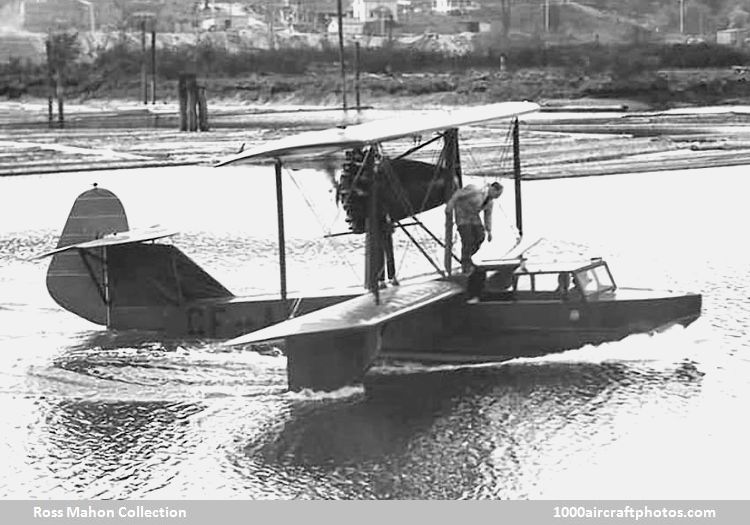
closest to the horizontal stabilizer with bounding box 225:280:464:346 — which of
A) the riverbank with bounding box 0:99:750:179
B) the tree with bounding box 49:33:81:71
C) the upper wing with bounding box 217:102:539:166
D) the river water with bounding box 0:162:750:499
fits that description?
the river water with bounding box 0:162:750:499

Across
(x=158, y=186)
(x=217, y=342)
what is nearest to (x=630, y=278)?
(x=217, y=342)

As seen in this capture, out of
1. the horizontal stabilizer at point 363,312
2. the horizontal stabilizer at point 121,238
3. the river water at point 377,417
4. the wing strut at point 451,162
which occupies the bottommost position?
the river water at point 377,417

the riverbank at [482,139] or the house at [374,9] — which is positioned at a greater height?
the house at [374,9]

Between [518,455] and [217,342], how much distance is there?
7106mm

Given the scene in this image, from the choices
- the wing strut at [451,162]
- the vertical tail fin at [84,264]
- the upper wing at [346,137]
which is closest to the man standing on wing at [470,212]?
the wing strut at [451,162]

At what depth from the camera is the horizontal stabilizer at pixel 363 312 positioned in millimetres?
16489

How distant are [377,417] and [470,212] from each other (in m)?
4.17

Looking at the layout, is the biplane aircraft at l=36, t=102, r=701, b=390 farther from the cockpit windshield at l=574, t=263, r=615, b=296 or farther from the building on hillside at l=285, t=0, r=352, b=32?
the building on hillside at l=285, t=0, r=352, b=32

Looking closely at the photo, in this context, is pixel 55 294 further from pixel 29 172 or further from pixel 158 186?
pixel 29 172

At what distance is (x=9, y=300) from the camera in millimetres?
25531

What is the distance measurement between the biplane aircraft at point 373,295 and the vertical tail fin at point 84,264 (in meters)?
0.02

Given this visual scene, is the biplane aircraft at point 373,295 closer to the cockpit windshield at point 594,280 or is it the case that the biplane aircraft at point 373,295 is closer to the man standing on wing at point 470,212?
the cockpit windshield at point 594,280

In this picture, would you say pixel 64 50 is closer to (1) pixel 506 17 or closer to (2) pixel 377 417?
(1) pixel 506 17

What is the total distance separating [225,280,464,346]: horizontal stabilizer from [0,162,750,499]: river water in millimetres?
1319
